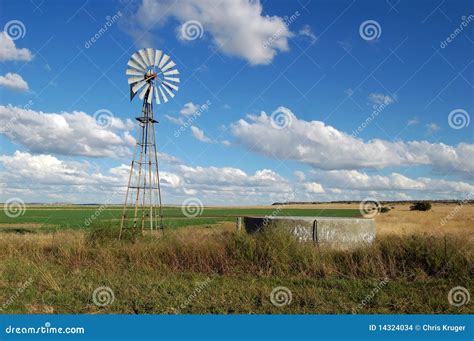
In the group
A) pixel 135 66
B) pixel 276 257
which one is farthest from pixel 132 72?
pixel 276 257

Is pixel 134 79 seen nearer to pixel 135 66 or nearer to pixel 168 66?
pixel 135 66

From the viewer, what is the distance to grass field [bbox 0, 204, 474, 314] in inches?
290

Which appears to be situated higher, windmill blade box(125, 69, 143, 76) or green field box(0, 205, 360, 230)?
windmill blade box(125, 69, 143, 76)

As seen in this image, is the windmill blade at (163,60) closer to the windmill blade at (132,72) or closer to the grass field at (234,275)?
the windmill blade at (132,72)

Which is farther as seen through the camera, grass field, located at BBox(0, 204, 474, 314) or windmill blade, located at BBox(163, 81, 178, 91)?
windmill blade, located at BBox(163, 81, 178, 91)

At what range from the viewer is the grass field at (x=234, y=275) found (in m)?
7.37

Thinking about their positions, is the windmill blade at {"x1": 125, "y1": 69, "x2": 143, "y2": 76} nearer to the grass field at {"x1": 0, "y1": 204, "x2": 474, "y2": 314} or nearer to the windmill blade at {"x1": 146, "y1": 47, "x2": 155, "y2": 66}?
the windmill blade at {"x1": 146, "y1": 47, "x2": 155, "y2": 66}

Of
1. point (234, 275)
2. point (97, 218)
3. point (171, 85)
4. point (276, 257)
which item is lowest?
point (234, 275)

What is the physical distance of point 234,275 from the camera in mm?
9359

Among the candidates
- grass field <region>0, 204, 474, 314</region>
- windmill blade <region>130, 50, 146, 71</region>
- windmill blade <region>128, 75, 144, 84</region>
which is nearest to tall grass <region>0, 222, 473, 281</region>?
grass field <region>0, 204, 474, 314</region>

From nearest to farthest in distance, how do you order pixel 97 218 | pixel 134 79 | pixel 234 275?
pixel 234 275
pixel 97 218
pixel 134 79

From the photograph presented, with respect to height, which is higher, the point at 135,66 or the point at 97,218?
the point at 135,66

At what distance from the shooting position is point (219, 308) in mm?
7152

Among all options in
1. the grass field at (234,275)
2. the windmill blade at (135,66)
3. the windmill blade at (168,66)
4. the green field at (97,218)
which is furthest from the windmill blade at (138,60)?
the grass field at (234,275)
